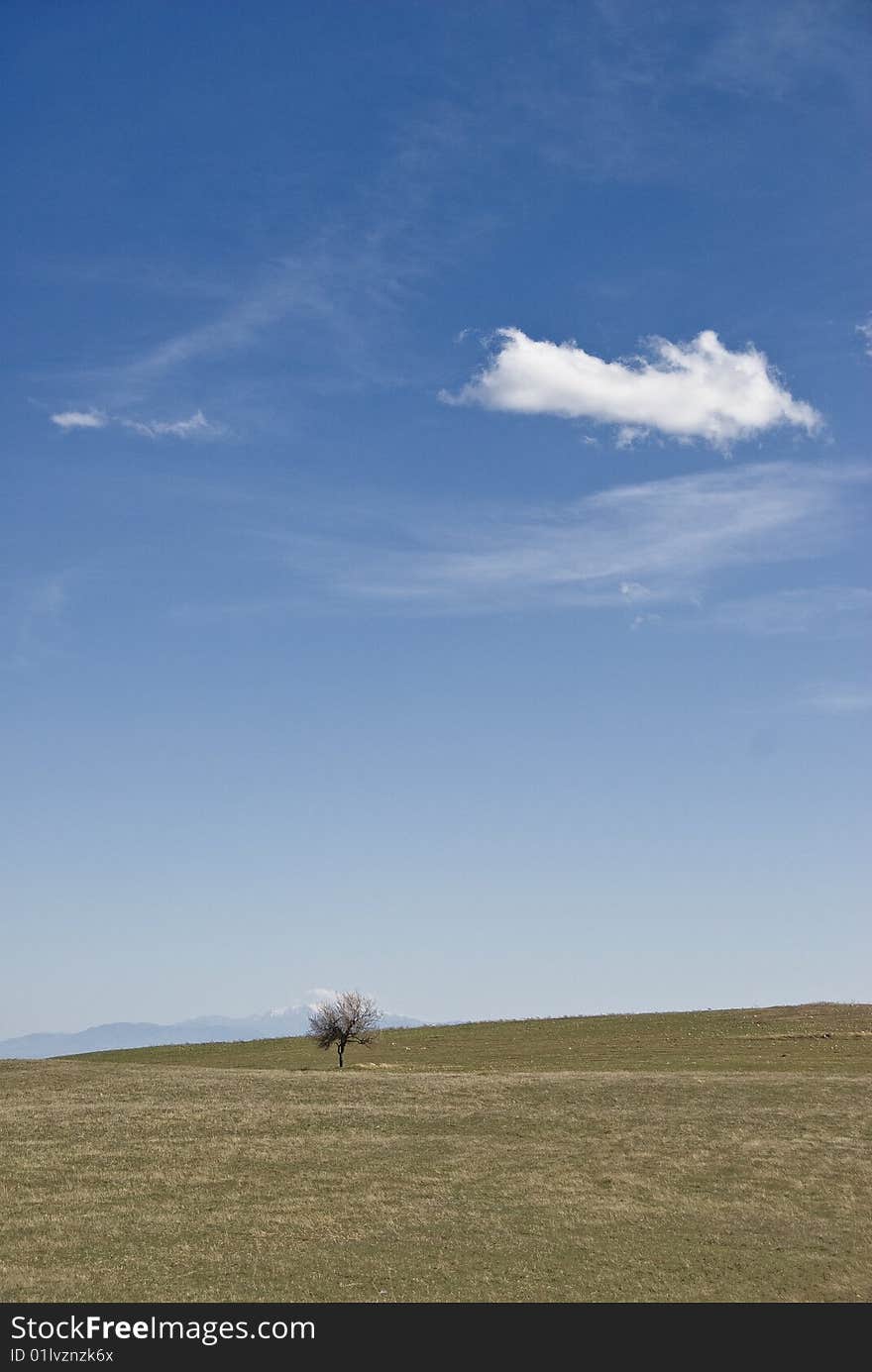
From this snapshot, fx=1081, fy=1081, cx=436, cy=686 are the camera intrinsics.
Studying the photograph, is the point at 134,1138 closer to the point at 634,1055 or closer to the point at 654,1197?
the point at 654,1197

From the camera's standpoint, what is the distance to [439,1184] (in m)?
42.3

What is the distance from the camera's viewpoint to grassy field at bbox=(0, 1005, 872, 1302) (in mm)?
31500

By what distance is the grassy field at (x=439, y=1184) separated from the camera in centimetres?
3150

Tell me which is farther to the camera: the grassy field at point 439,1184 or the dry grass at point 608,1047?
the dry grass at point 608,1047

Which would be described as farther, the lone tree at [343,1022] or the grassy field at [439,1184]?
the lone tree at [343,1022]

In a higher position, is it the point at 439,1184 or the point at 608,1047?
the point at 608,1047

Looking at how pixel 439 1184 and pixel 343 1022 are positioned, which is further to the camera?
pixel 343 1022

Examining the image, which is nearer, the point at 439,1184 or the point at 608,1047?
the point at 439,1184

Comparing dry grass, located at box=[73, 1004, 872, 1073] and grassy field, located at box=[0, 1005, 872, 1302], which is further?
dry grass, located at box=[73, 1004, 872, 1073]

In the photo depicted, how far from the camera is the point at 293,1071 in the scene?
75250 mm

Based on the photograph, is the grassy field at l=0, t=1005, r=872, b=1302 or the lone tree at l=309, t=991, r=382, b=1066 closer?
the grassy field at l=0, t=1005, r=872, b=1302

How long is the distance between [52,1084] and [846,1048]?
59.8 meters

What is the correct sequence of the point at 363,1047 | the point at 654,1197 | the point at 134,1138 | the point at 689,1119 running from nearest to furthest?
the point at 654,1197, the point at 134,1138, the point at 689,1119, the point at 363,1047
